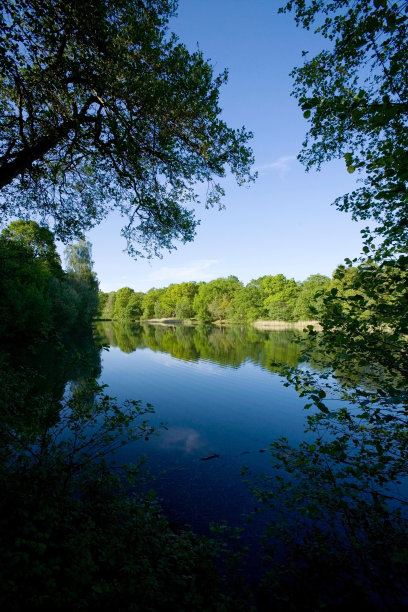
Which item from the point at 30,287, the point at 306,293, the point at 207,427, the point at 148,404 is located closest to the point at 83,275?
the point at 30,287

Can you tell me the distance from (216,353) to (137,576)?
29835 mm

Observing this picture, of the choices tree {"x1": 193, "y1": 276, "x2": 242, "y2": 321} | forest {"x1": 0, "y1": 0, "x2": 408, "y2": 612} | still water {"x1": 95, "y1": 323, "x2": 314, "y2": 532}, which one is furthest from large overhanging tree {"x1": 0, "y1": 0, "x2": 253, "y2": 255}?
tree {"x1": 193, "y1": 276, "x2": 242, "y2": 321}

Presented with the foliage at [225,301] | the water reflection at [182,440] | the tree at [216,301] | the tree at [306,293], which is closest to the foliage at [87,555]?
the water reflection at [182,440]

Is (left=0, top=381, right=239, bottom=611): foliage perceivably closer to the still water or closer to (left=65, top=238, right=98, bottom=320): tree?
the still water

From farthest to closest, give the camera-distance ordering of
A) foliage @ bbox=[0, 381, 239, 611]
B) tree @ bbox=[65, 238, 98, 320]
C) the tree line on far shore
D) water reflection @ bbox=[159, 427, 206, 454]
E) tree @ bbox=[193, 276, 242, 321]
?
tree @ bbox=[193, 276, 242, 321], the tree line on far shore, tree @ bbox=[65, 238, 98, 320], water reflection @ bbox=[159, 427, 206, 454], foliage @ bbox=[0, 381, 239, 611]

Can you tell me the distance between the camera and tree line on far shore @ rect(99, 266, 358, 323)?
81875 mm

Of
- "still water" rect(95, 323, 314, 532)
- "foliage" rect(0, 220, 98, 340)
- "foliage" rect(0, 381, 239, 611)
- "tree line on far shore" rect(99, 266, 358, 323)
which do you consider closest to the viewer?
"foliage" rect(0, 381, 239, 611)

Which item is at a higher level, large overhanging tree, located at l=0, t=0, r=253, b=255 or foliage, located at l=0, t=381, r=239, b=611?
large overhanging tree, located at l=0, t=0, r=253, b=255

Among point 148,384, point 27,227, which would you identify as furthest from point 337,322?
point 27,227

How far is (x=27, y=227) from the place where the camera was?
37.8m

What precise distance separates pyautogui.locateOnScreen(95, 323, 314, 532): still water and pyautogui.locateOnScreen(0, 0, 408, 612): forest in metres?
0.78

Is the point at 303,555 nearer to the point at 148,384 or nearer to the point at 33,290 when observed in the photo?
the point at 148,384

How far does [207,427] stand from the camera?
12.2 metres

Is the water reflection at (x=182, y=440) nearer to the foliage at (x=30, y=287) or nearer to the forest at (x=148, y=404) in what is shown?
the forest at (x=148, y=404)
